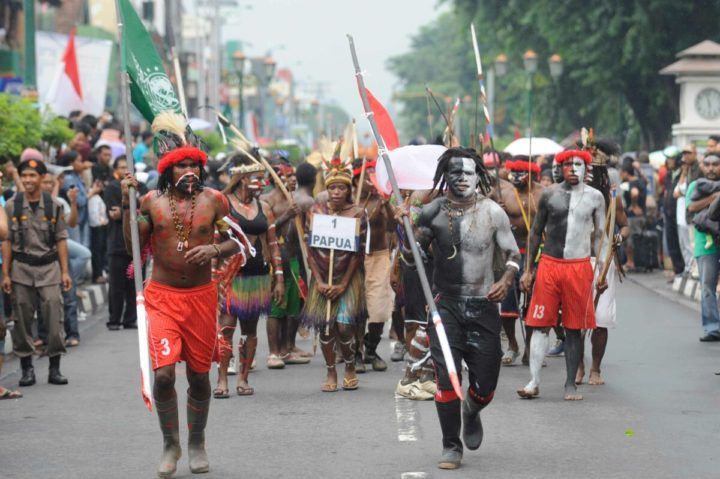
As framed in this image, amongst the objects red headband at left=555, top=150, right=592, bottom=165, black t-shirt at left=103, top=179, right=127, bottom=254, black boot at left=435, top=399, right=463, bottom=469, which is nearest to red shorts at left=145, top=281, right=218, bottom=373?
black boot at left=435, top=399, right=463, bottom=469

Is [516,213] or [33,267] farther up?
[516,213]

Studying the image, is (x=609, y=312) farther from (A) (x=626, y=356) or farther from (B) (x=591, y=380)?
(A) (x=626, y=356)

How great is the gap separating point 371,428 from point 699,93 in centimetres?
1817

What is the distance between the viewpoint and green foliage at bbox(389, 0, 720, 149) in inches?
1341

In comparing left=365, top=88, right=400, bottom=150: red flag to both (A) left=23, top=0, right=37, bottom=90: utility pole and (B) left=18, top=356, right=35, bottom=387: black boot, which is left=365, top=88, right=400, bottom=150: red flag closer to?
(B) left=18, top=356, right=35, bottom=387: black boot

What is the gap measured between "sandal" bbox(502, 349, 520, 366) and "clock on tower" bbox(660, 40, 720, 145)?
13.3m

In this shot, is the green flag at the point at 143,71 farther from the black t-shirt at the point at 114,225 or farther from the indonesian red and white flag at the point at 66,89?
the indonesian red and white flag at the point at 66,89

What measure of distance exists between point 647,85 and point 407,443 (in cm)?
2840

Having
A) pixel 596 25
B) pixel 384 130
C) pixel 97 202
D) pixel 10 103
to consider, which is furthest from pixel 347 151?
pixel 596 25

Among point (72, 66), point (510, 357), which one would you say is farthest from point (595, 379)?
point (72, 66)

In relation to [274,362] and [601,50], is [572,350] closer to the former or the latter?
[274,362]

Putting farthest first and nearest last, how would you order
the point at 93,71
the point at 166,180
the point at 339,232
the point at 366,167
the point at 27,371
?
the point at 93,71 < the point at 366,167 < the point at 27,371 < the point at 339,232 < the point at 166,180

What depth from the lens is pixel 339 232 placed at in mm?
11984

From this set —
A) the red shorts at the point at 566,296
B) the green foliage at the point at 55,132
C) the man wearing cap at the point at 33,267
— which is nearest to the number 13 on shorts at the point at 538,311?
the red shorts at the point at 566,296
